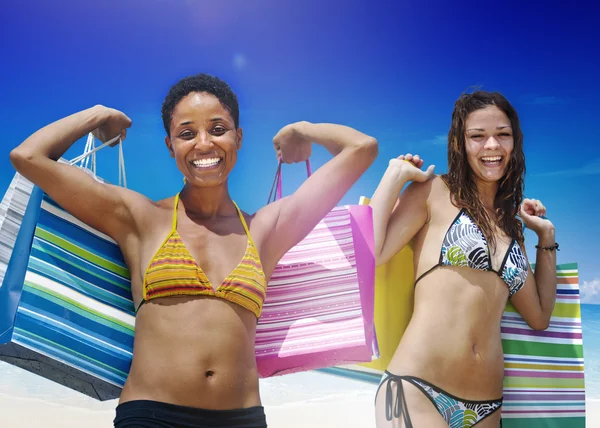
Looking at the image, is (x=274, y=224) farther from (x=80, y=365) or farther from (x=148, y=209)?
(x=80, y=365)

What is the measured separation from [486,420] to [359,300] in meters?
0.82

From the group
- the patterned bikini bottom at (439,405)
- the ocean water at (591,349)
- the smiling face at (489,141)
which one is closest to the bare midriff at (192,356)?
the patterned bikini bottom at (439,405)

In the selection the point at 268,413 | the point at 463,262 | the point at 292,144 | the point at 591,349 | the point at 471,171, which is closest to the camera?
the point at 463,262

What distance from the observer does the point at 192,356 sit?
2.07 metres

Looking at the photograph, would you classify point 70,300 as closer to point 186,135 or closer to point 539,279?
point 186,135

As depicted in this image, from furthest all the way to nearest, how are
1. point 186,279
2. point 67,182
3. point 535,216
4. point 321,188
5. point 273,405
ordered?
point 273,405, point 535,216, point 321,188, point 67,182, point 186,279

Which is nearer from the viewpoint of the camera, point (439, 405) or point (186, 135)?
point (186, 135)

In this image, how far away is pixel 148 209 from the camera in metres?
2.32

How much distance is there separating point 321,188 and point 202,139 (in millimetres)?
582

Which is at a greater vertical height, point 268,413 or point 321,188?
point 321,188

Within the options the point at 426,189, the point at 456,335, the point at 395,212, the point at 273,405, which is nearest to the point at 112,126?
the point at 395,212

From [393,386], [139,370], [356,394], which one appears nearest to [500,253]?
[393,386]

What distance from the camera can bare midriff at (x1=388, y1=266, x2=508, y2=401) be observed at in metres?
2.56

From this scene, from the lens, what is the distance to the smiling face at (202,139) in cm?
234
